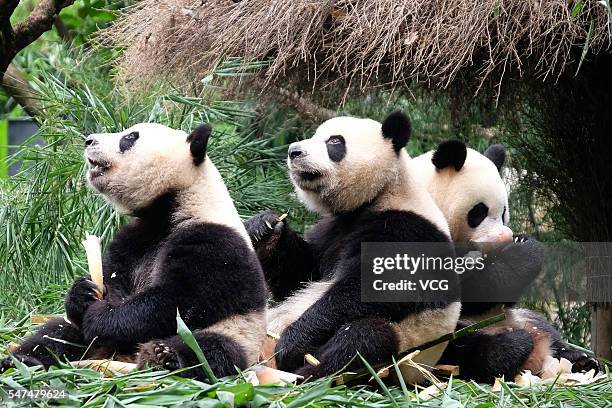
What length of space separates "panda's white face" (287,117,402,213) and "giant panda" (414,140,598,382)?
1.57 feet

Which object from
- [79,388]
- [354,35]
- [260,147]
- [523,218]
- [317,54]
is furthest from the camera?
[523,218]

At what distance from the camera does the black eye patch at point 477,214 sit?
13.4ft

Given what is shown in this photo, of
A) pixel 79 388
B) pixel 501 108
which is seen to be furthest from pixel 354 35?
pixel 79 388

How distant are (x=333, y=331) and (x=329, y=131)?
2.75 ft

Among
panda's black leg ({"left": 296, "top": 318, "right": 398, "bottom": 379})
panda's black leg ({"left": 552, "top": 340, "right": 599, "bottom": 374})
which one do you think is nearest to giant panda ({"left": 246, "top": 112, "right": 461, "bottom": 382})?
panda's black leg ({"left": 296, "top": 318, "right": 398, "bottom": 379})

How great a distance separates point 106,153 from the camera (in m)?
3.58

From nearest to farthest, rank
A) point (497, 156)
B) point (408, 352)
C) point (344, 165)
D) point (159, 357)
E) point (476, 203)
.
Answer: point (159, 357) → point (408, 352) → point (344, 165) → point (476, 203) → point (497, 156)

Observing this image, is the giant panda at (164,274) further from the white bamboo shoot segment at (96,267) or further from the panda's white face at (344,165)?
the panda's white face at (344,165)

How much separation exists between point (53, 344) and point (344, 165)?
4.28ft

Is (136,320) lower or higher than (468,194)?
lower

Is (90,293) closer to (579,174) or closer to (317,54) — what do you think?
(317,54)

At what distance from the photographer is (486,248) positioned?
13.2 feet

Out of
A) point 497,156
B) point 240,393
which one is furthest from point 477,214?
point 240,393

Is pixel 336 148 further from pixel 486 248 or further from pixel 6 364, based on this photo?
pixel 6 364
